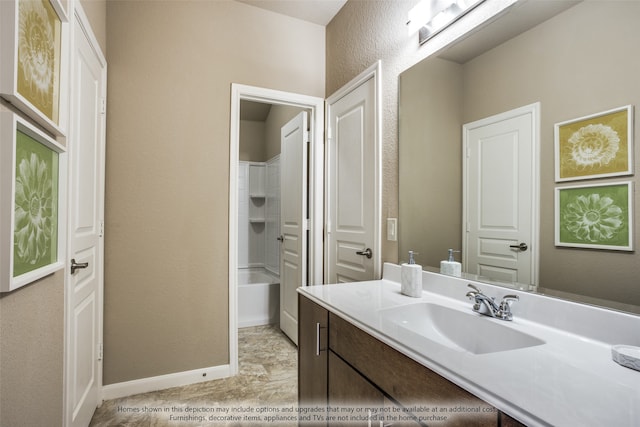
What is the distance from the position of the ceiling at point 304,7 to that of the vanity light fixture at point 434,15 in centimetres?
94

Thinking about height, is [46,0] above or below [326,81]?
below

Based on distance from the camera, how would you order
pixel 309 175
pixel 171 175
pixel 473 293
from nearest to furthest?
pixel 473 293 → pixel 171 175 → pixel 309 175

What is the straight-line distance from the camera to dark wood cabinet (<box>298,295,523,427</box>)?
0.70 m

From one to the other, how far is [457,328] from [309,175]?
173 centimetres

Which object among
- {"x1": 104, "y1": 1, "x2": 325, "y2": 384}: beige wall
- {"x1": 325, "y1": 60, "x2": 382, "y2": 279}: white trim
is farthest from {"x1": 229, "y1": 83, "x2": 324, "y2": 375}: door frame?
{"x1": 325, "y1": 60, "x2": 382, "y2": 279}: white trim

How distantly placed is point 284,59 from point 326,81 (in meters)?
0.37

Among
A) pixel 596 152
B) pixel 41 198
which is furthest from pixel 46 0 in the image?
pixel 596 152

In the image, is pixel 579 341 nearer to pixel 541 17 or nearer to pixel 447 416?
pixel 447 416

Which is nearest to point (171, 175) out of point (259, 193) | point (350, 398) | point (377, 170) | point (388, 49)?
point (377, 170)

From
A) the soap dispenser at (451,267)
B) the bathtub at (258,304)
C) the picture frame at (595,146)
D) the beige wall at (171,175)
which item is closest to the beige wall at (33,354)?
the beige wall at (171,175)

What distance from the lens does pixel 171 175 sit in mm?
2123

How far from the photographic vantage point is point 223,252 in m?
2.25

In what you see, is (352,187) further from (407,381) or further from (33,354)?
(33,354)

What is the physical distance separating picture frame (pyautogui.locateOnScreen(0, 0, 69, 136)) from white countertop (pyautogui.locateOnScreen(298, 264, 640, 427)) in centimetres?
113
